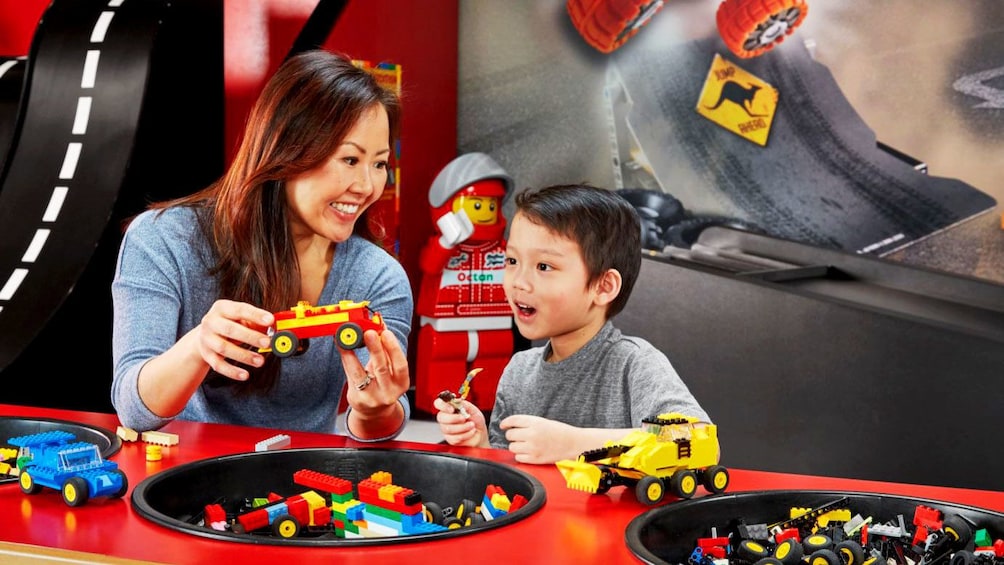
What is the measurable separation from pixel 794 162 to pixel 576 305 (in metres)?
2.90

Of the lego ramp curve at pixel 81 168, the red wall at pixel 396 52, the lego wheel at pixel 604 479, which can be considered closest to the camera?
the lego wheel at pixel 604 479

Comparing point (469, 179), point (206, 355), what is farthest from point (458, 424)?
point (469, 179)

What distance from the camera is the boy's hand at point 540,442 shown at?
139 cm

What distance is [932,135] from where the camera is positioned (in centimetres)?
407

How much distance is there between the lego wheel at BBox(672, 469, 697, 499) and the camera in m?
1.20

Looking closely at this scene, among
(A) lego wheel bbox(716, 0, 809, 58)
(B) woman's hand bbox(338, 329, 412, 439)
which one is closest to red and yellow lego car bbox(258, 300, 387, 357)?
(B) woman's hand bbox(338, 329, 412, 439)

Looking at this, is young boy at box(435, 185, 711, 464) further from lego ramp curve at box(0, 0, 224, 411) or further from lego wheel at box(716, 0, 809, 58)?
lego wheel at box(716, 0, 809, 58)

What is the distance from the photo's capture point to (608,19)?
4992 millimetres

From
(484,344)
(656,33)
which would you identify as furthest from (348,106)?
(656,33)

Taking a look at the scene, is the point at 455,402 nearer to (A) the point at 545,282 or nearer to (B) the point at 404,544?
(A) the point at 545,282

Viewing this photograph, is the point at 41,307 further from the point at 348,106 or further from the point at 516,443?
the point at 516,443

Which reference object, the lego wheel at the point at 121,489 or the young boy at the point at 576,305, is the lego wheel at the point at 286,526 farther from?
the young boy at the point at 576,305

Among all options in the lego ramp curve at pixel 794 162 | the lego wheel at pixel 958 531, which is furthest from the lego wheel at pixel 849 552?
the lego ramp curve at pixel 794 162

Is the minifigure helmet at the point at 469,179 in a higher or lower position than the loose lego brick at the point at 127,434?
higher
